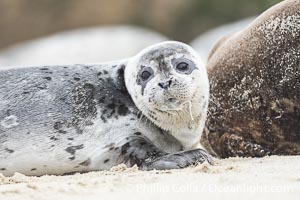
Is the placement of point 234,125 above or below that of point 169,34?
below

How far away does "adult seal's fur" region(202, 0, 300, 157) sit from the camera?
5039 millimetres

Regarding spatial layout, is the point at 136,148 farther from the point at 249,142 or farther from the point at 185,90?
the point at 249,142

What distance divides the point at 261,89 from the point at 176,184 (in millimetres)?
1642

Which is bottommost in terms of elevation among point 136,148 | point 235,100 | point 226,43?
point 136,148

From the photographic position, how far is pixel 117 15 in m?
17.1

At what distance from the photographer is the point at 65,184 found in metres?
3.83

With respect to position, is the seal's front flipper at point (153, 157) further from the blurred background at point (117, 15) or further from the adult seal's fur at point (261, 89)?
the blurred background at point (117, 15)

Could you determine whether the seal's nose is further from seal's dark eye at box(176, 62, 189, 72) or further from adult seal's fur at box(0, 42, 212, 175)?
seal's dark eye at box(176, 62, 189, 72)

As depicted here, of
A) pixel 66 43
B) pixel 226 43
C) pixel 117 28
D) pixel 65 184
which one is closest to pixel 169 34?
pixel 117 28

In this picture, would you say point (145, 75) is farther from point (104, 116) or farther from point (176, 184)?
point (176, 184)

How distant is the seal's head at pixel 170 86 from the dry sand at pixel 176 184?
0.55 meters

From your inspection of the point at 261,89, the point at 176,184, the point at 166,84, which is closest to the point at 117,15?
the point at 261,89

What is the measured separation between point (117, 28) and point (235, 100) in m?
9.71

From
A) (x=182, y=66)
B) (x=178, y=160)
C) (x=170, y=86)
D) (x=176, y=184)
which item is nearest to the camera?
(x=176, y=184)
